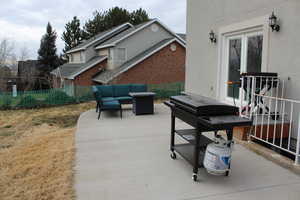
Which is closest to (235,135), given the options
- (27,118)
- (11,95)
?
(27,118)

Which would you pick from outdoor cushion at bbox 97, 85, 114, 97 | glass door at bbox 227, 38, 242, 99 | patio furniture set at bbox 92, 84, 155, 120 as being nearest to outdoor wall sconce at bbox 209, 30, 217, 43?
glass door at bbox 227, 38, 242, 99

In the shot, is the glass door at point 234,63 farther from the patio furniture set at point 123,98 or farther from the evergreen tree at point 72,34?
the evergreen tree at point 72,34

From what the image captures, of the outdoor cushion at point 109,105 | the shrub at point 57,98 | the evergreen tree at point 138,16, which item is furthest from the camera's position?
the evergreen tree at point 138,16

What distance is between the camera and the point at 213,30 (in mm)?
7410

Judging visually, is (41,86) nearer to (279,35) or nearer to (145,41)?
(145,41)

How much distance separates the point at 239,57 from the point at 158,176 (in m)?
4.41

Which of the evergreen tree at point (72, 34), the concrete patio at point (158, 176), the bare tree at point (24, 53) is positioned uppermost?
the evergreen tree at point (72, 34)

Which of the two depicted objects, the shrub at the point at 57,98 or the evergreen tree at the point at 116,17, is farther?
the evergreen tree at the point at 116,17

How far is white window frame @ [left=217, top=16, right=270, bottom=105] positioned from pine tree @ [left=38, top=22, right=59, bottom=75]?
96.5ft

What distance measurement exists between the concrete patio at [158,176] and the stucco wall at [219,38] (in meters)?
1.99

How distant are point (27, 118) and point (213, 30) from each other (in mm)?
7542

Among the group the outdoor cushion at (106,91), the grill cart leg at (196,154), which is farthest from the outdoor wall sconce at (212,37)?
the grill cart leg at (196,154)

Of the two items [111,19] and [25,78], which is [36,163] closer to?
[25,78]

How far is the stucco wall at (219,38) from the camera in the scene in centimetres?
479
